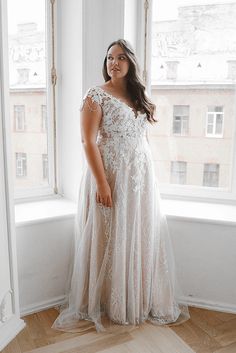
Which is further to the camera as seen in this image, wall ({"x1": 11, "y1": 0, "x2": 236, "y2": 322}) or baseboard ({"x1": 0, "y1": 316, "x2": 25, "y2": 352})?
wall ({"x1": 11, "y1": 0, "x2": 236, "y2": 322})

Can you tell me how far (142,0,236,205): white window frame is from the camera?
2.66m

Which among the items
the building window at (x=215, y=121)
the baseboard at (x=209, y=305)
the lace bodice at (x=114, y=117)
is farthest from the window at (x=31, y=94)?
the baseboard at (x=209, y=305)

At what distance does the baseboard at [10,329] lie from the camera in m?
2.06

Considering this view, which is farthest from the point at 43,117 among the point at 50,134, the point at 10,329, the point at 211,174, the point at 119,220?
the point at 10,329

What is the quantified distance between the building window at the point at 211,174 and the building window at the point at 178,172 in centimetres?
15

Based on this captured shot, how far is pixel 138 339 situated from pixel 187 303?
51 cm

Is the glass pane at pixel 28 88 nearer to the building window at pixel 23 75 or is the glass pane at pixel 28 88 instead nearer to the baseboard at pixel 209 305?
the building window at pixel 23 75

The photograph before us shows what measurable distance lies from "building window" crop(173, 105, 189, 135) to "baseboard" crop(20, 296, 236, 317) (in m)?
1.13

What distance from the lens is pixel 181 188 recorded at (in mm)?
2818

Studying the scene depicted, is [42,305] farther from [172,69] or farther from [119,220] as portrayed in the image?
[172,69]

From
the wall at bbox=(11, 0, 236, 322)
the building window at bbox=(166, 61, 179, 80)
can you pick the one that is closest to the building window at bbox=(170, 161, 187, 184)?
the wall at bbox=(11, 0, 236, 322)

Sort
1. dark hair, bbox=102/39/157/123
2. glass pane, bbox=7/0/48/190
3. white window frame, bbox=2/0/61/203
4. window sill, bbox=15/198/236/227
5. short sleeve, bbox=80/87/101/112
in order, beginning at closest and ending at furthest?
short sleeve, bbox=80/87/101/112 → dark hair, bbox=102/39/157/123 → window sill, bbox=15/198/236/227 → glass pane, bbox=7/0/48/190 → white window frame, bbox=2/0/61/203

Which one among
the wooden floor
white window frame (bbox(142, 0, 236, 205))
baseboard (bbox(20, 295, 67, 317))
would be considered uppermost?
white window frame (bbox(142, 0, 236, 205))

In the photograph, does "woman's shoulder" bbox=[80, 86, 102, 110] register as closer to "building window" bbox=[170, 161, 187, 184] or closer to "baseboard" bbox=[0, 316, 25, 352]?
"building window" bbox=[170, 161, 187, 184]
